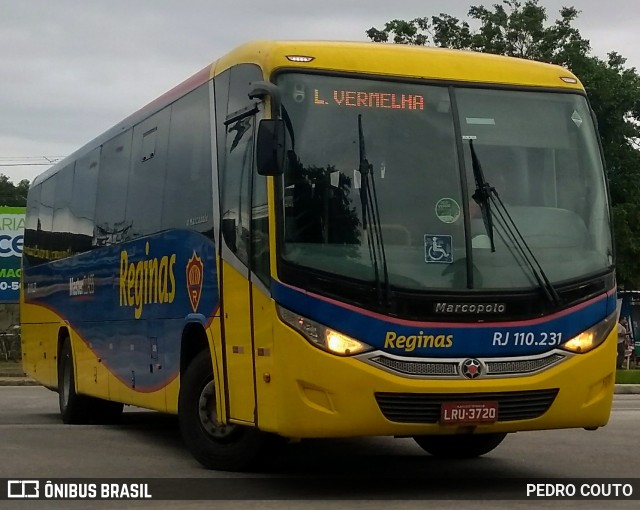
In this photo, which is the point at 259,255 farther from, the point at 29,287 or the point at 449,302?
the point at 29,287

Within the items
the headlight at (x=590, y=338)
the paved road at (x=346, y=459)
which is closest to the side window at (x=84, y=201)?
the paved road at (x=346, y=459)

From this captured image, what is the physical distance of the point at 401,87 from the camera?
9648 millimetres

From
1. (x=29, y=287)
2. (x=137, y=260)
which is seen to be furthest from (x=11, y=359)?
(x=137, y=260)

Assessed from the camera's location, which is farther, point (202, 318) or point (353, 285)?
point (202, 318)

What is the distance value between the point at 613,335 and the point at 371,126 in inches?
97.6

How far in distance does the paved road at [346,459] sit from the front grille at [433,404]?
616 mm

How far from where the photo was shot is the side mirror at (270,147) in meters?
8.98

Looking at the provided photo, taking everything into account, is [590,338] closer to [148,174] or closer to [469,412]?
[469,412]

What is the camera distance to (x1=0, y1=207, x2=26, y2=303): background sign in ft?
116

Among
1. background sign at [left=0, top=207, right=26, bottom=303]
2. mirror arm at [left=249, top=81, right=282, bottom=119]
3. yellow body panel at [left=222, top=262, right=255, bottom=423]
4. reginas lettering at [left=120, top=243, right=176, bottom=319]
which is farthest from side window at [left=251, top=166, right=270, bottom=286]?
background sign at [left=0, top=207, right=26, bottom=303]

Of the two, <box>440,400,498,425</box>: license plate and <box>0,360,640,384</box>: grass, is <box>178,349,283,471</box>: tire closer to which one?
<box>440,400,498,425</box>: license plate

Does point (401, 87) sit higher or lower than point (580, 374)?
higher

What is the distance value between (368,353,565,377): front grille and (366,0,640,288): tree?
3236 centimetres

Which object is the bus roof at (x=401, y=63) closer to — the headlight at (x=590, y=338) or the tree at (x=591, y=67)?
the headlight at (x=590, y=338)
